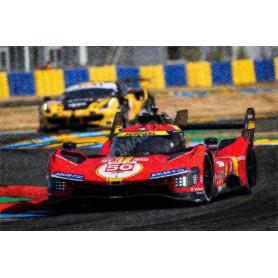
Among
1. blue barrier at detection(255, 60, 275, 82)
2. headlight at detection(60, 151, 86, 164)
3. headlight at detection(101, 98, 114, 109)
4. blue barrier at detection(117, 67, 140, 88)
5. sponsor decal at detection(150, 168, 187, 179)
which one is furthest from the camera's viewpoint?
blue barrier at detection(117, 67, 140, 88)

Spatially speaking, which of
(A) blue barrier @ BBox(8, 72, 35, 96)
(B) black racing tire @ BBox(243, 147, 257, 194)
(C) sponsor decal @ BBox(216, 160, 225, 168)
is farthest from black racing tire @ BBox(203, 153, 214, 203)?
(A) blue barrier @ BBox(8, 72, 35, 96)

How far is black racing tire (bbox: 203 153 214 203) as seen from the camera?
11.0 metres

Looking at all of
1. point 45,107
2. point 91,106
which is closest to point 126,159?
point 91,106

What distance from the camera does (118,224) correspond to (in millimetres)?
10227

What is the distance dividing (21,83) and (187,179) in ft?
44.6

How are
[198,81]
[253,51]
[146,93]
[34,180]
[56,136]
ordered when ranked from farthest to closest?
[198,81], [146,93], [56,136], [253,51], [34,180]

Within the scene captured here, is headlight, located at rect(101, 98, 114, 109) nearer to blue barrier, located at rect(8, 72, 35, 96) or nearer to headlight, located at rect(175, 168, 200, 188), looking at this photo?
blue barrier, located at rect(8, 72, 35, 96)

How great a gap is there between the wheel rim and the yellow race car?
27.8 ft

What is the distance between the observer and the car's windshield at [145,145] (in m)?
11.4

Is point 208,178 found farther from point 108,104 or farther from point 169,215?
point 108,104

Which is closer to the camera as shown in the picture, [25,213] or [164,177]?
[164,177]

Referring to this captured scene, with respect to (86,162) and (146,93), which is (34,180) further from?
(146,93)
